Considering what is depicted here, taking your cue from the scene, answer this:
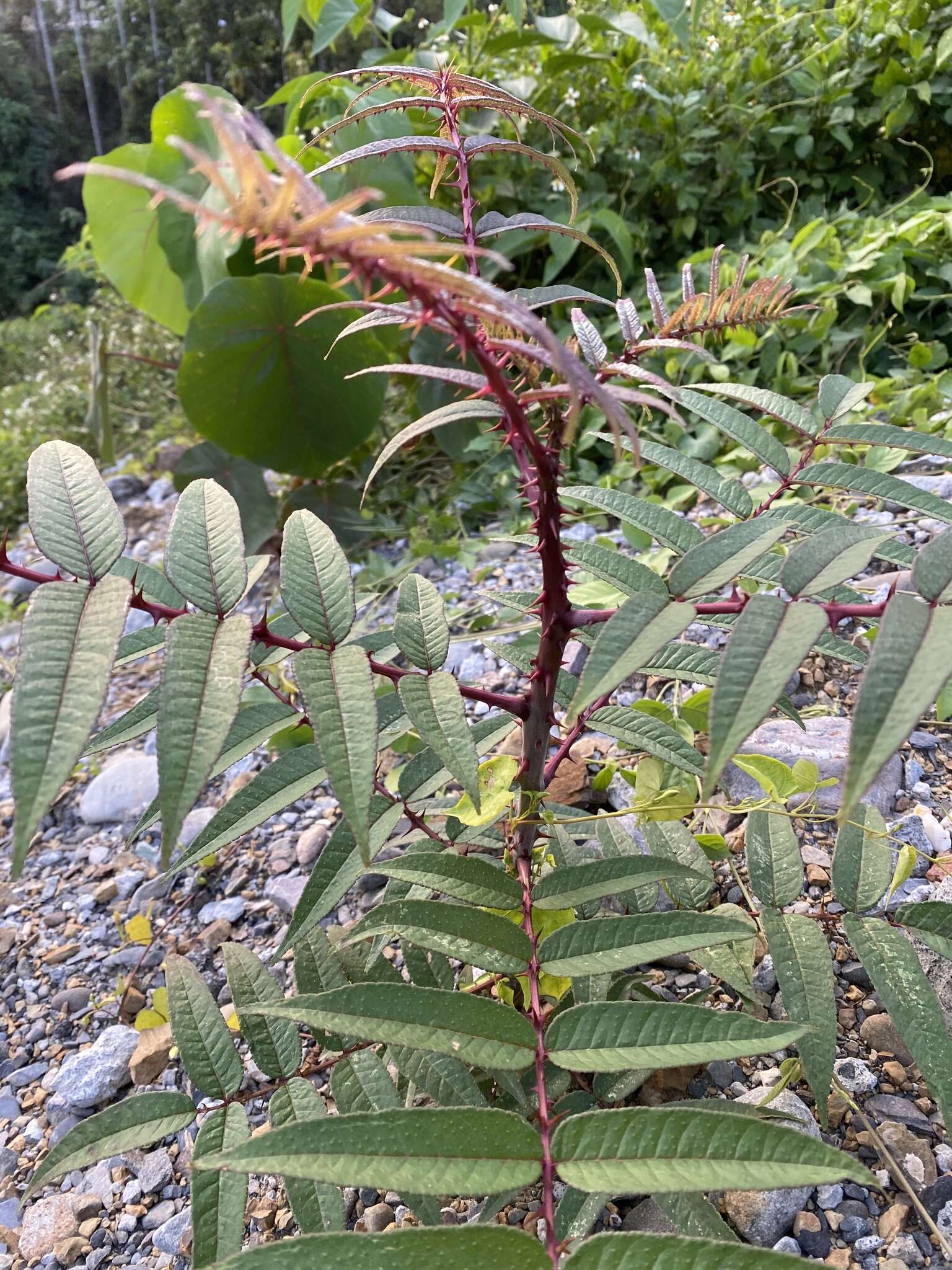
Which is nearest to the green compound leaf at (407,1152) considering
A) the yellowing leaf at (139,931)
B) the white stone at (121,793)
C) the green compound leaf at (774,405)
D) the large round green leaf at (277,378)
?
the green compound leaf at (774,405)

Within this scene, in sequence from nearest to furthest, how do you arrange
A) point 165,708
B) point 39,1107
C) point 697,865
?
point 165,708 < point 697,865 < point 39,1107

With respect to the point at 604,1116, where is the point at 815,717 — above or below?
below

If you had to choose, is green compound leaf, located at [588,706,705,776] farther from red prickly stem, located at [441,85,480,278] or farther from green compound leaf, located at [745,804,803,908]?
red prickly stem, located at [441,85,480,278]

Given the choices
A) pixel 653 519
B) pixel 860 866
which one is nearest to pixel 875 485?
Result: pixel 653 519

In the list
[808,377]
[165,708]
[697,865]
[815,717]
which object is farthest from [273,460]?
[165,708]

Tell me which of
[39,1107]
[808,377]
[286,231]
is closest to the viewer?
[286,231]

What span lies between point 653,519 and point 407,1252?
1.54 feet

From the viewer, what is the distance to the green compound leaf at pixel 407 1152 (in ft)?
1.29

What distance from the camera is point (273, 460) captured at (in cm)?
192

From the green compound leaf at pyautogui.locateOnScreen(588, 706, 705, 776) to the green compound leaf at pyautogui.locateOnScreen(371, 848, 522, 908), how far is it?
0.52 ft

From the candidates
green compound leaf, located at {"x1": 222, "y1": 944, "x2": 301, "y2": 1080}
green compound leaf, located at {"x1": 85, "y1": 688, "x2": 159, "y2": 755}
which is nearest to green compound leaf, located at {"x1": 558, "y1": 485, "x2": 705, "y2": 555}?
green compound leaf, located at {"x1": 85, "y1": 688, "x2": 159, "y2": 755}

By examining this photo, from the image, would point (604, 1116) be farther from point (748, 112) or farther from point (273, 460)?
point (748, 112)

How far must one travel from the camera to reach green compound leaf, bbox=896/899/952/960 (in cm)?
59

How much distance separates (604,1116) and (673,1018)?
7cm
